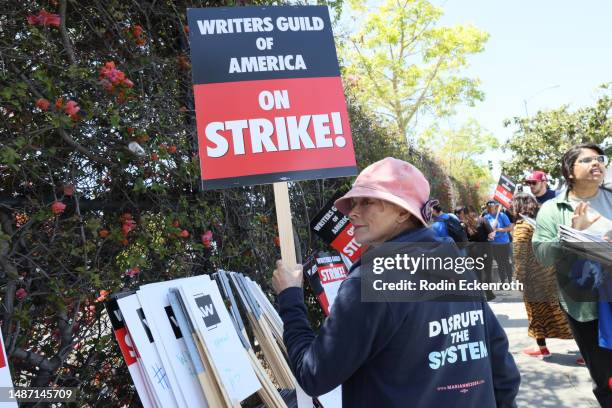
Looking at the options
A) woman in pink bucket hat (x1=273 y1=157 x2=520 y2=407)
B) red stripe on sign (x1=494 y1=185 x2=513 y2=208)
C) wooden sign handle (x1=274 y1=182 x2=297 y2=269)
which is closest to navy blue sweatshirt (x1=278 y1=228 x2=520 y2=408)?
woman in pink bucket hat (x1=273 y1=157 x2=520 y2=407)

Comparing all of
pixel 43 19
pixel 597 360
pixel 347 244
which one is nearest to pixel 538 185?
pixel 347 244

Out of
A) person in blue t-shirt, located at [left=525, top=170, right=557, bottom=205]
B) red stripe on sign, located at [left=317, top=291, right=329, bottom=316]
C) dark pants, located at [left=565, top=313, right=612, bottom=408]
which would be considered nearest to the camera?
dark pants, located at [left=565, top=313, right=612, bottom=408]

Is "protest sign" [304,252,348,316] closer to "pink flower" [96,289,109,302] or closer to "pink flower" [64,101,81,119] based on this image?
"pink flower" [96,289,109,302]

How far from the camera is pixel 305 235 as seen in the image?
16.5 ft

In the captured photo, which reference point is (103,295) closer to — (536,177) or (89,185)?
(89,185)

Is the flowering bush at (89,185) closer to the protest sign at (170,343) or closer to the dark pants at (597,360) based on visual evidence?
the protest sign at (170,343)

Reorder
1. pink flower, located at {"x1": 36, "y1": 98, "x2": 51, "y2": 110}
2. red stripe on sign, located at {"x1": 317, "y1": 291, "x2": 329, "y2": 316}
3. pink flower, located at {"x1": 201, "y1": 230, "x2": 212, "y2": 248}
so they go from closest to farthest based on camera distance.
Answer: pink flower, located at {"x1": 36, "y1": 98, "x2": 51, "y2": 110}
pink flower, located at {"x1": 201, "y1": 230, "x2": 212, "y2": 248}
red stripe on sign, located at {"x1": 317, "y1": 291, "x2": 329, "y2": 316}

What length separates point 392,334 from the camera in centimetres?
152

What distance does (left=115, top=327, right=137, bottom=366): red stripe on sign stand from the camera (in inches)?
92.1

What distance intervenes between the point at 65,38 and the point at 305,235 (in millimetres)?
2887

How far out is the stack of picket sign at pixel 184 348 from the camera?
2332mm

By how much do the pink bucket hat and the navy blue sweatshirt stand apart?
0.10 metres

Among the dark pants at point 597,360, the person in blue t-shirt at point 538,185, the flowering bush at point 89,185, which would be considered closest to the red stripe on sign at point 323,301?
the flowering bush at point 89,185

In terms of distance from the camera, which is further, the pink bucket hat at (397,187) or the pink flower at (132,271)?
the pink flower at (132,271)
